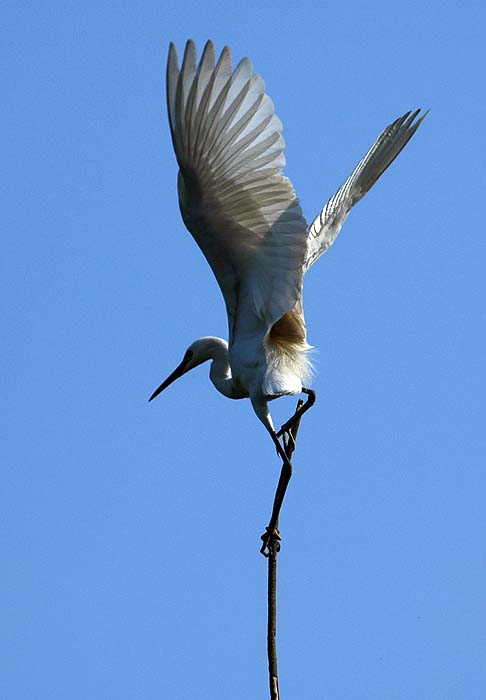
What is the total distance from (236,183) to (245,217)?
0.23 metres

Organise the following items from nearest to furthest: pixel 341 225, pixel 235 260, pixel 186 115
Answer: pixel 186 115 < pixel 235 260 < pixel 341 225

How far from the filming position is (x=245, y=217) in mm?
8469

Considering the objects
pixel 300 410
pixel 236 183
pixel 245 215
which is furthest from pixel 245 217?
pixel 300 410

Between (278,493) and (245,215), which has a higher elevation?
(245,215)

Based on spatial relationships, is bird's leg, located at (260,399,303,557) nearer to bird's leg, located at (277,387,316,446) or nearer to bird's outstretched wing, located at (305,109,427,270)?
bird's leg, located at (277,387,316,446)

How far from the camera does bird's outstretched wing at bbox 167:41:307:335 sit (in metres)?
7.99

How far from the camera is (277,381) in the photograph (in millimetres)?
8727

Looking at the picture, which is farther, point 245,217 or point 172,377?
point 172,377

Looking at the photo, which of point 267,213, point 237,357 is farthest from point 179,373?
point 267,213

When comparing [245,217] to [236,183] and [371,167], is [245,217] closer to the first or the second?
[236,183]

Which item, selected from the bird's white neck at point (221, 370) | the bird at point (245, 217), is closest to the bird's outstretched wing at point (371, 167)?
the bird at point (245, 217)

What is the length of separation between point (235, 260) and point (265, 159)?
0.66 meters

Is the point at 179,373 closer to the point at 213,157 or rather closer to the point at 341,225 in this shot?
the point at 341,225

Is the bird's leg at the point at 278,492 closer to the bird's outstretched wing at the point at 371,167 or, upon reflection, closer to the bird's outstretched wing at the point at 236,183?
the bird's outstretched wing at the point at 236,183
